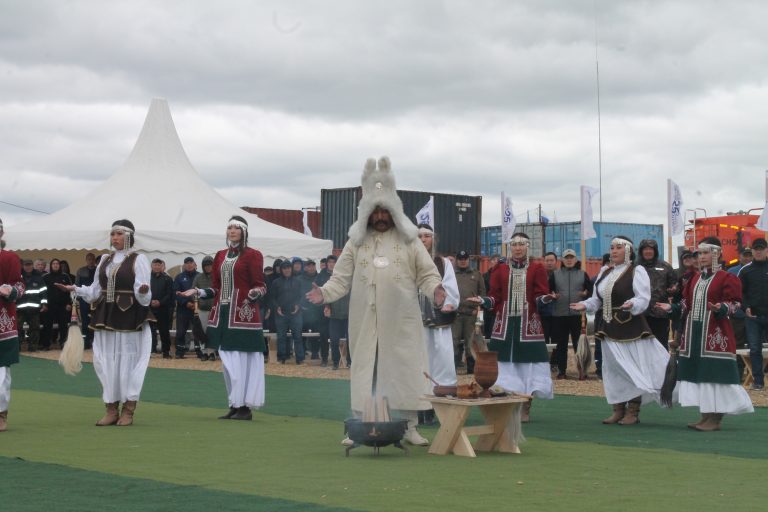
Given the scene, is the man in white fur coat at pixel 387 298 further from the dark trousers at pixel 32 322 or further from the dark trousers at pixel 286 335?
the dark trousers at pixel 32 322

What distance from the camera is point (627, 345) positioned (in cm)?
1116

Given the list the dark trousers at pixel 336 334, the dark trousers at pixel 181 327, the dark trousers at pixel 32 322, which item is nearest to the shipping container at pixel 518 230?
the dark trousers at pixel 181 327

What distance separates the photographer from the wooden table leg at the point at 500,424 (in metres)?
8.75

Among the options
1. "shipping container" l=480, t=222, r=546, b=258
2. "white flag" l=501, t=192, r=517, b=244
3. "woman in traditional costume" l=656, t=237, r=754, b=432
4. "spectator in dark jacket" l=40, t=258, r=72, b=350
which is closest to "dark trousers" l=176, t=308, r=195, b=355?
"spectator in dark jacket" l=40, t=258, r=72, b=350

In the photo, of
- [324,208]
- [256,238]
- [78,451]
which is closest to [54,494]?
[78,451]

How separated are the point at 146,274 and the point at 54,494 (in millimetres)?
4638

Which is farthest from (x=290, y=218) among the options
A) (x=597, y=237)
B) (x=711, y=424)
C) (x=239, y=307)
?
(x=711, y=424)

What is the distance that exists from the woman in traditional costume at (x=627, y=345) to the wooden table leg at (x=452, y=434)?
2884mm

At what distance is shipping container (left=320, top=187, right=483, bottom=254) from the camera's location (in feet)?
107

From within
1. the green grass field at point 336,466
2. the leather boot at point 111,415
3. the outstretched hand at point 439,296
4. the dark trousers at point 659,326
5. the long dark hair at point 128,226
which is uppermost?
the long dark hair at point 128,226

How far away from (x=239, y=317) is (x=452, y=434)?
12.6 feet

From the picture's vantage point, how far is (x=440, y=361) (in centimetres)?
1127

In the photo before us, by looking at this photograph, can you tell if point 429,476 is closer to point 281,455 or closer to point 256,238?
point 281,455

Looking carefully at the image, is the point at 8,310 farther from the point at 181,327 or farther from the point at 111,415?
→ the point at 181,327
